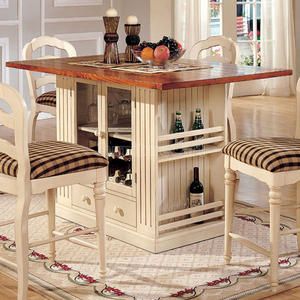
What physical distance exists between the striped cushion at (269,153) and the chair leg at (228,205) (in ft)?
0.34

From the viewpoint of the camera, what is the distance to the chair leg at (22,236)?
3.14 m

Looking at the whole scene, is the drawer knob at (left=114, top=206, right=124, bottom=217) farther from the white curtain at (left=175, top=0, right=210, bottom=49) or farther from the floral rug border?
the white curtain at (left=175, top=0, right=210, bottom=49)

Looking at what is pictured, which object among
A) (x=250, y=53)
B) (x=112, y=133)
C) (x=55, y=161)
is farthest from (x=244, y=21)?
(x=55, y=161)

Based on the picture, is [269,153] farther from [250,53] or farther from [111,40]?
[250,53]

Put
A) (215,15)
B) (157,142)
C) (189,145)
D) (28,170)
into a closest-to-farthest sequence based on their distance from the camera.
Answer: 1. (28,170)
2. (157,142)
3. (189,145)
4. (215,15)

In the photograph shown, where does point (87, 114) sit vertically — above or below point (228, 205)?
above

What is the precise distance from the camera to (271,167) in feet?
10.8

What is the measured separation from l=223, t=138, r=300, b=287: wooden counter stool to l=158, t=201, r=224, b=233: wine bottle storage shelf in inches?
15.1

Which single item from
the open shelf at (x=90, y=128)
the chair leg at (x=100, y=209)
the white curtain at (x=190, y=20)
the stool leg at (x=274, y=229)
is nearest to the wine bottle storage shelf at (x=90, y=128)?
the open shelf at (x=90, y=128)

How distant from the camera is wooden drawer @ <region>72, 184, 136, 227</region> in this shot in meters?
4.00

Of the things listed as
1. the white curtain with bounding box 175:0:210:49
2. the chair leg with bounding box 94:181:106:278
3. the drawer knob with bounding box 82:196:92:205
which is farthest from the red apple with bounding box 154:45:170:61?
the white curtain with bounding box 175:0:210:49

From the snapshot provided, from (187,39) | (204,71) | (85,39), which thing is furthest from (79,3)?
(204,71)

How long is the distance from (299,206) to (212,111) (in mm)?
679

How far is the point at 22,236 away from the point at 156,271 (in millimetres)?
713
